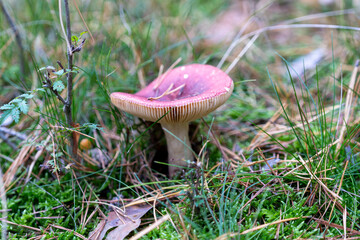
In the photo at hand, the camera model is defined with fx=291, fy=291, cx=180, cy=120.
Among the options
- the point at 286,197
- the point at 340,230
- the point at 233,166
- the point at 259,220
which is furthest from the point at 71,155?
the point at 340,230

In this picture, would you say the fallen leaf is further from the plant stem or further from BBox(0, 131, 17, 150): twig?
BBox(0, 131, 17, 150): twig

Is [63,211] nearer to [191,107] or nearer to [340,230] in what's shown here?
[191,107]

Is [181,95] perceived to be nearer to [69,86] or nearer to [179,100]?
[179,100]

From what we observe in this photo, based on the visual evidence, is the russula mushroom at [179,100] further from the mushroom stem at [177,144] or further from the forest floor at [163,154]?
the forest floor at [163,154]

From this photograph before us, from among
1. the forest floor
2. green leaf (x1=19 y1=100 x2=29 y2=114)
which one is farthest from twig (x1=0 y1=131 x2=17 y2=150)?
green leaf (x1=19 y1=100 x2=29 y2=114)

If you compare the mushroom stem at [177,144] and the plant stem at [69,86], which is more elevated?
the plant stem at [69,86]

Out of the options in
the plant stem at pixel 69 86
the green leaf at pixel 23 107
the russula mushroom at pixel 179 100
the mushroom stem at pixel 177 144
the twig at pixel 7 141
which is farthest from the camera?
the twig at pixel 7 141

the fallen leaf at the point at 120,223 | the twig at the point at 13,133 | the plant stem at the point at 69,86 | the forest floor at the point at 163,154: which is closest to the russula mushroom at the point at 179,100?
the forest floor at the point at 163,154
